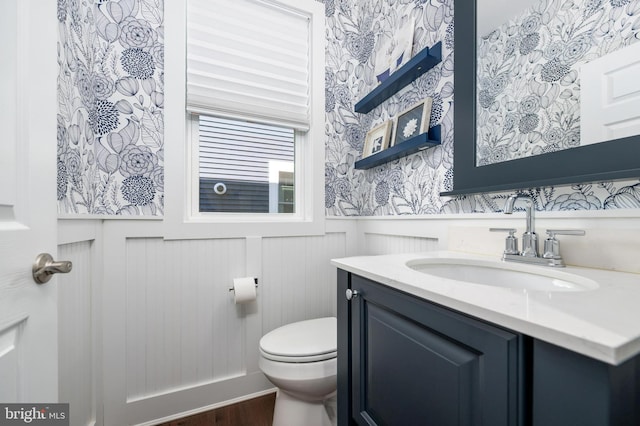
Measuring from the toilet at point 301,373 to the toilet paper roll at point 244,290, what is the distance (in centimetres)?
23

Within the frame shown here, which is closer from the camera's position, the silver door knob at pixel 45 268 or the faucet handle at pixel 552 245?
the silver door knob at pixel 45 268

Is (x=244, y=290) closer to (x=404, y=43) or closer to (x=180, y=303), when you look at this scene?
(x=180, y=303)

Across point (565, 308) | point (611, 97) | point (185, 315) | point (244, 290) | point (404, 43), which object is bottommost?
point (185, 315)

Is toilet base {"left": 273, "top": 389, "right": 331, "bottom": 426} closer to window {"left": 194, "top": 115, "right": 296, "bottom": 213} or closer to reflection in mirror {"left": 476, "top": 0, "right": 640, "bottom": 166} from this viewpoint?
window {"left": 194, "top": 115, "right": 296, "bottom": 213}

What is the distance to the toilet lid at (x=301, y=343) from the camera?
1.05 m

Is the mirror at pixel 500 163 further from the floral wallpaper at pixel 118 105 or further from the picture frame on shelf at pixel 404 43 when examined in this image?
the floral wallpaper at pixel 118 105

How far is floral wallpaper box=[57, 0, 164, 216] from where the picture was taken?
1068mm

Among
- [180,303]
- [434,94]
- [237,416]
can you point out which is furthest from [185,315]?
[434,94]

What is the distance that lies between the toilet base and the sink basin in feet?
2.51

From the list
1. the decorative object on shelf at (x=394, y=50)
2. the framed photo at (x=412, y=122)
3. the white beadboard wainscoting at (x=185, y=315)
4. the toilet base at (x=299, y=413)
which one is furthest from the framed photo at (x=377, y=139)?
the toilet base at (x=299, y=413)

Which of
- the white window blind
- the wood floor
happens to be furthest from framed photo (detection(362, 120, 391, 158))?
the wood floor

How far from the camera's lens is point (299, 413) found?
1100 mm

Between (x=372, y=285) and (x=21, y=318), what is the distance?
74 cm

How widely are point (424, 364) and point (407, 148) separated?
92cm
